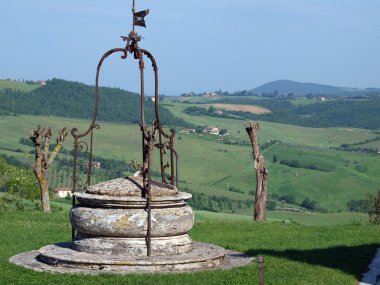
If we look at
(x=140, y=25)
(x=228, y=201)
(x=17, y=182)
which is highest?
(x=140, y=25)

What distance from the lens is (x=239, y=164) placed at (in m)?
130

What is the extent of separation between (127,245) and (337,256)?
5720 millimetres

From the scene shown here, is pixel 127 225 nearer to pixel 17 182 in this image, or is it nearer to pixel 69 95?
pixel 17 182

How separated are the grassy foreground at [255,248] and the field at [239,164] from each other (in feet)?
207

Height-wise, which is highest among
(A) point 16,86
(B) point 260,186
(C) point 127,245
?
(A) point 16,86

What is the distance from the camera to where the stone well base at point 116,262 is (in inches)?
650

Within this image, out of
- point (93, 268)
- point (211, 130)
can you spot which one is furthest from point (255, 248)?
point (211, 130)

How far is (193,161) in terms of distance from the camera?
12519 cm

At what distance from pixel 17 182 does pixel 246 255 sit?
94.9ft

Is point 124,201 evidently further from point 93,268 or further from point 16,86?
point 16,86

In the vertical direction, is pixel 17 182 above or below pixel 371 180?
above

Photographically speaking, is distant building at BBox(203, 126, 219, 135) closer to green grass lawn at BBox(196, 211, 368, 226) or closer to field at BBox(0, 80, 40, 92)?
field at BBox(0, 80, 40, 92)

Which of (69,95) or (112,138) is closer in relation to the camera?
(112,138)

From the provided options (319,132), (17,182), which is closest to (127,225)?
Answer: (17,182)
